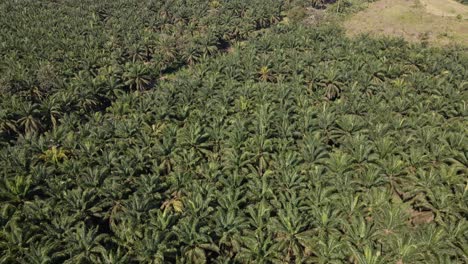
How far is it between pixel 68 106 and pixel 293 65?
94.8 ft

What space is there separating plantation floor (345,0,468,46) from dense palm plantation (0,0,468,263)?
42.2 ft

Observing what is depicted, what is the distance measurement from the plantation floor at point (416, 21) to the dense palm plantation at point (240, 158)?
12.9m

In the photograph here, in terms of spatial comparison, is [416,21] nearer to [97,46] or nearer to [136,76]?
[136,76]

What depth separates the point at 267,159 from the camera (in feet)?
101

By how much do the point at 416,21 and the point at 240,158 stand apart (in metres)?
56.9

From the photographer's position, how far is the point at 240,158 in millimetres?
30297

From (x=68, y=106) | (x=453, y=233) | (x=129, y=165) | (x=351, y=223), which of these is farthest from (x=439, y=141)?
(x=68, y=106)

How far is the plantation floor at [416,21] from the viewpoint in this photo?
2472 inches

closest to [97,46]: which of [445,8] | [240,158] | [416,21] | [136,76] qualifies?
[136,76]

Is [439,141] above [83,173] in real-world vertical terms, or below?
below

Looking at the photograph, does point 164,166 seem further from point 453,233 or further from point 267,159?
point 453,233

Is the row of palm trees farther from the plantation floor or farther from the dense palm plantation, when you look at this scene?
the plantation floor

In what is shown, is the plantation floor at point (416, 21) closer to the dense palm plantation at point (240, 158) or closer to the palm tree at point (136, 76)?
the dense palm plantation at point (240, 158)

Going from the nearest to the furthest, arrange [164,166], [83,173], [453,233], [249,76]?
1. [453,233]
2. [83,173]
3. [164,166]
4. [249,76]
